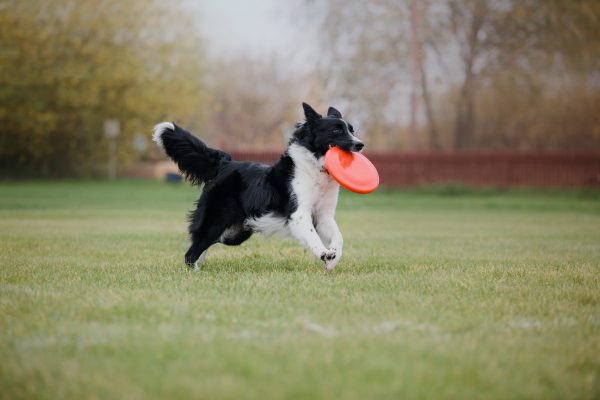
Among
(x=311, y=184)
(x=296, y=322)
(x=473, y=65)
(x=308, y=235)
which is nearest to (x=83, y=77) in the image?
(x=473, y=65)

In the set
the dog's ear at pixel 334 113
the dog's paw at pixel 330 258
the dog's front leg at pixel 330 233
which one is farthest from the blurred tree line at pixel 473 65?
the dog's paw at pixel 330 258

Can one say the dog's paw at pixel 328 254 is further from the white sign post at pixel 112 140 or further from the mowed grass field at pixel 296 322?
the white sign post at pixel 112 140

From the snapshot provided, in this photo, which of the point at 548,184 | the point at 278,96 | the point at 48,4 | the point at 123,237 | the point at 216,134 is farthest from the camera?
the point at 216,134

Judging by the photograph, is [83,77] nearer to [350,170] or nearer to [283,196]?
[283,196]

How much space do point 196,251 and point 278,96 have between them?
5015cm

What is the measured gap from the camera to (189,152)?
790 cm

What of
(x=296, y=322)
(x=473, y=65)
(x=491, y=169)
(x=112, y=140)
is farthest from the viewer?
(x=112, y=140)

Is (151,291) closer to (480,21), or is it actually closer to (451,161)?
(451,161)

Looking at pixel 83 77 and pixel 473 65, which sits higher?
pixel 473 65

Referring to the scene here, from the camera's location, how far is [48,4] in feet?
123

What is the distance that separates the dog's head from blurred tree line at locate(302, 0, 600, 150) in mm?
24918

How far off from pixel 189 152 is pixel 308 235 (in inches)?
68.0

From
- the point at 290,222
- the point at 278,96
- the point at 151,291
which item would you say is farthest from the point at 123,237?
the point at 278,96

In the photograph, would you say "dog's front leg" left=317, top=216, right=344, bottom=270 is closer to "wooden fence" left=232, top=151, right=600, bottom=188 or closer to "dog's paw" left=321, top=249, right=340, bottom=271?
"dog's paw" left=321, top=249, right=340, bottom=271
